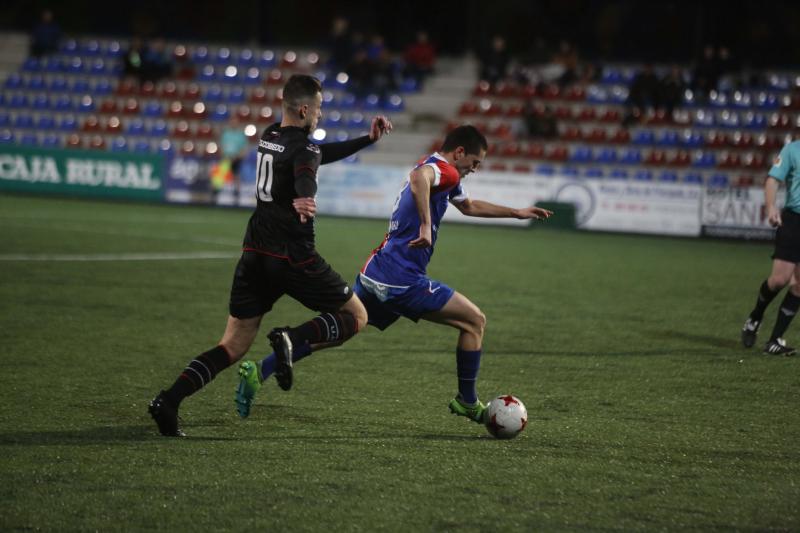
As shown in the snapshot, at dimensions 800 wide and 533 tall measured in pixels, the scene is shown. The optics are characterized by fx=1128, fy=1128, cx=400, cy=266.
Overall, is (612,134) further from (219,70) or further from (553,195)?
(219,70)

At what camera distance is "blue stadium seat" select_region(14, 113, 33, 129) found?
3200 cm

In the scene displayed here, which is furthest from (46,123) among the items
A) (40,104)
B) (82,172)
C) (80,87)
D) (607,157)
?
(607,157)

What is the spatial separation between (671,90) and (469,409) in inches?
847

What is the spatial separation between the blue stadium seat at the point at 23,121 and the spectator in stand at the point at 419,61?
1080cm

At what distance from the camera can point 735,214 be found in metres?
22.3

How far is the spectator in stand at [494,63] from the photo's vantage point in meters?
29.1

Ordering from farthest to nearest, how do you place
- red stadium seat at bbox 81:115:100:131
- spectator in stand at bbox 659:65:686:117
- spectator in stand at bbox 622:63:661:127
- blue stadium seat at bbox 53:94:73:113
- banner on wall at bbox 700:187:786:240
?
1. blue stadium seat at bbox 53:94:73:113
2. red stadium seat at bbox 81:115:100:131
3. spectator in stand at bbox 622:63:661:127
4. spectator in stand at bbox 659:65:686:117
5. banner on wall at bbox 700:187:786:240

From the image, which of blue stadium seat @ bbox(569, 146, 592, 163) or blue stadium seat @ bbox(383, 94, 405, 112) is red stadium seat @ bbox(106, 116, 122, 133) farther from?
blue stadium seat @ bbox(569, 146, 592, 163)

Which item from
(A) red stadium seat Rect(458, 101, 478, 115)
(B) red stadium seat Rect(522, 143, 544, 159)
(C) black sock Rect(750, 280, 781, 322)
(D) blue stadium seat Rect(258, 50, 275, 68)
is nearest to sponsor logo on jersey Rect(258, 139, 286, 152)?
(C) black sock Rect(750, 280, 781, 322)

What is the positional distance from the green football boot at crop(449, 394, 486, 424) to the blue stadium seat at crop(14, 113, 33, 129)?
28090 millimetres

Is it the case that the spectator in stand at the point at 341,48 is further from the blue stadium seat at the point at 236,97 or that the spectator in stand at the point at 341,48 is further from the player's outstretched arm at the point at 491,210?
the player's outstretched arm at the point at 491,210

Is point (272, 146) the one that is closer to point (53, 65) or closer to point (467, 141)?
point (467, 141)

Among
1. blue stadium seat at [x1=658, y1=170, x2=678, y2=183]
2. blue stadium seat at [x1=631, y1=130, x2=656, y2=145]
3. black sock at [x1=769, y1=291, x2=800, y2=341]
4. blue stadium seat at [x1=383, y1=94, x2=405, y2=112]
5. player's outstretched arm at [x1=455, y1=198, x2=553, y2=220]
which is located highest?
blue stadium seat at [x1=383, y1=94, x2=405, y2=112]

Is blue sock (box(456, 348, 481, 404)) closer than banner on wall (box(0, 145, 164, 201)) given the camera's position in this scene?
Yes
